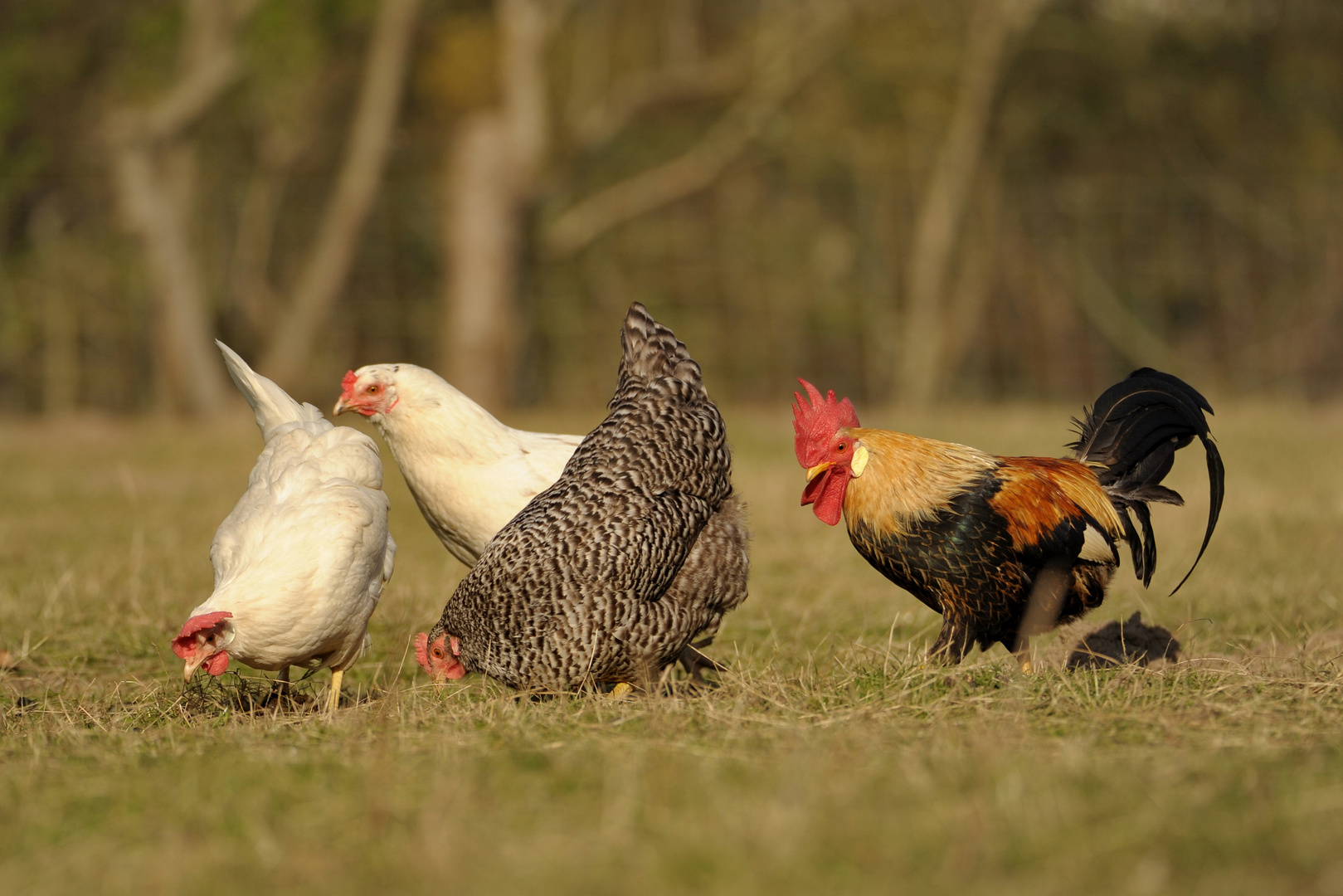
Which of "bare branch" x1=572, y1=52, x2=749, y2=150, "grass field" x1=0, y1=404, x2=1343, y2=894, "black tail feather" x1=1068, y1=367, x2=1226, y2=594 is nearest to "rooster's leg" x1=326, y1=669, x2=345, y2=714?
"grass field" x1=0, y1=404, x2=1343, y2=894

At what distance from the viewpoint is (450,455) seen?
16.0 feet

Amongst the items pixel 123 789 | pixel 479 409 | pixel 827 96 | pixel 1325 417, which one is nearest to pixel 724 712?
pixel 123 789

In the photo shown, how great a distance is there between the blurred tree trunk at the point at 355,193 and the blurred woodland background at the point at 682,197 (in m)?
0.04

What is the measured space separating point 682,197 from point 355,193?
4.68m

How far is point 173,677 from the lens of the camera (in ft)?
14.4

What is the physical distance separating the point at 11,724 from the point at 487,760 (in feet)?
5.48

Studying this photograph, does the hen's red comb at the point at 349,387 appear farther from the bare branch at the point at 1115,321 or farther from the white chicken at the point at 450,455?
the bare branch at the point at 1115,321

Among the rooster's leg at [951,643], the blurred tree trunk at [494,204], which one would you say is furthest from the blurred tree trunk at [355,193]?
the rooster's leg at [951,643]

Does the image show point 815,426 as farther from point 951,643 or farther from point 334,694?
point 334,694

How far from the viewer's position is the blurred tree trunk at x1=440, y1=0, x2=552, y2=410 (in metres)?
14.3

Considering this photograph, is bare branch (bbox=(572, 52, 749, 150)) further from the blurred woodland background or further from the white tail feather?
the white tail feather

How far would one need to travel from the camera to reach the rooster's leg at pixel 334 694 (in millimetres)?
3988

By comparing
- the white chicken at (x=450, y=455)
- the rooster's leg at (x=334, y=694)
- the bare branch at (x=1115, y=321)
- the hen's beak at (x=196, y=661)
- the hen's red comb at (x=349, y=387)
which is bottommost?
the rooster's leg at (x=334, y=694)

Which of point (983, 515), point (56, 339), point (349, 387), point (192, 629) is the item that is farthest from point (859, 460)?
point (56, 339)
